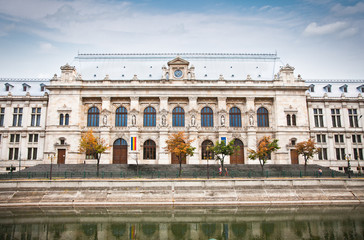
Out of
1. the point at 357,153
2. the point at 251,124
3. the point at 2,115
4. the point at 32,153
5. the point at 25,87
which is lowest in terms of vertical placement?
the point at 357,153

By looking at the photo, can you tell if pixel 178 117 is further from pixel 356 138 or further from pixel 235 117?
pixel 356 138

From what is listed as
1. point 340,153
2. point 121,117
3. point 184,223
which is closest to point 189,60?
point 121,117

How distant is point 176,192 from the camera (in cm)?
3275

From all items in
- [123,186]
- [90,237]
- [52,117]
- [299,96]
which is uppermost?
[299,96]

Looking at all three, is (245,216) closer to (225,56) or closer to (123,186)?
(123,186)

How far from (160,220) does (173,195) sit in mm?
6827

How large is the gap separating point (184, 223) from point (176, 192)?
25.8 ft

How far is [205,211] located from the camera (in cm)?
2902

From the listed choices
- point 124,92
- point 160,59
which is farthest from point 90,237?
point 160,59

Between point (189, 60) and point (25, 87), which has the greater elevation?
point (189, 60)

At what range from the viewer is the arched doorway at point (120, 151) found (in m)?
52.3

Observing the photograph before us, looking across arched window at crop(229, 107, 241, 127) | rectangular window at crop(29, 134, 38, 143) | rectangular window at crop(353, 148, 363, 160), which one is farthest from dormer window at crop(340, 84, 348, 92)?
rectangular window at crop(29, 134, 38, 143)

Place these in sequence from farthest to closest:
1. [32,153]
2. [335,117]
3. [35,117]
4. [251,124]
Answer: [335,117], [35,117], [32,153], [251,124]

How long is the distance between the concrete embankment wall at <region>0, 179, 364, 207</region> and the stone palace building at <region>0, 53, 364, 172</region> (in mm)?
16781
